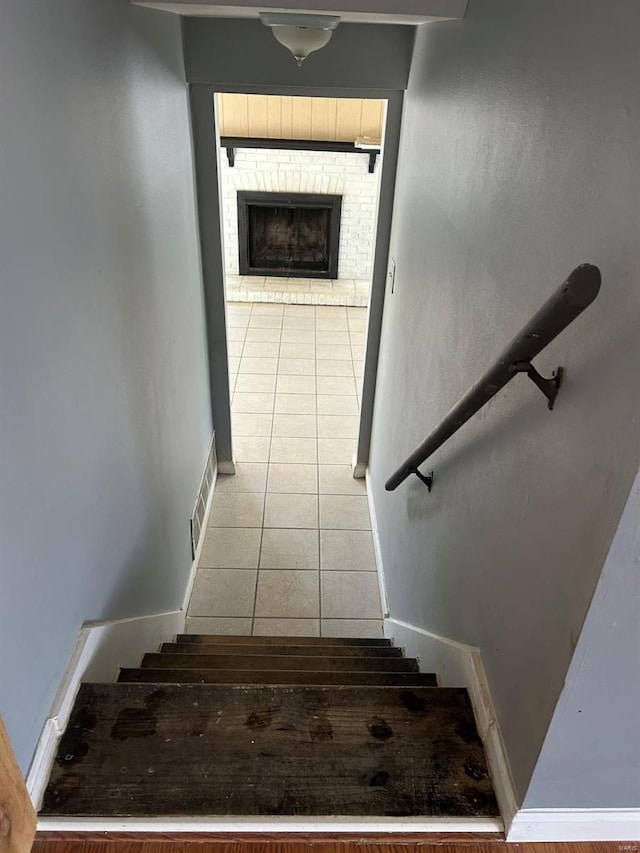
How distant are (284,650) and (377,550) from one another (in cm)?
105

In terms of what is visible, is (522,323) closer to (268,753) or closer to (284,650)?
(268,753)

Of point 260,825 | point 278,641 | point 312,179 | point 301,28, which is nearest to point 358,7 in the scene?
point 301,28

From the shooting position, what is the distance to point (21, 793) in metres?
1.04

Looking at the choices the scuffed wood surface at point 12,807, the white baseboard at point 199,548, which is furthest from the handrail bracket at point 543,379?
the white baseboard at point 199,548

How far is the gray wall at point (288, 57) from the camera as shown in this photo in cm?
247

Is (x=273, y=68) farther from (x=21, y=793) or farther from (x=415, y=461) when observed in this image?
(x=21, y=793)

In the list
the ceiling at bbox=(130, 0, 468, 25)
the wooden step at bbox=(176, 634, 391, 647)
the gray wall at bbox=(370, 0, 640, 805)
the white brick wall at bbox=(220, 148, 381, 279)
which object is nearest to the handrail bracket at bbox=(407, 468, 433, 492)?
the gray wall at bbox=(370, 0, 640, 805)

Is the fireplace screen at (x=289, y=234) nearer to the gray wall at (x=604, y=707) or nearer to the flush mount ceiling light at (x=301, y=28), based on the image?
the flush mount ceiling light at (x=301, y=28)

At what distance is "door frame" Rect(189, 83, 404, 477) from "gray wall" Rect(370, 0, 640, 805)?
69 centimetres

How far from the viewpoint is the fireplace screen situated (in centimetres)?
621

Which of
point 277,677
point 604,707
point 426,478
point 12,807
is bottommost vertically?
point 277,677

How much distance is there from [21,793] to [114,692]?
0.39m

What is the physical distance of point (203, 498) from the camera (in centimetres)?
338

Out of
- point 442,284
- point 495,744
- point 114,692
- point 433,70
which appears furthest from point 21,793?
point 433,70
